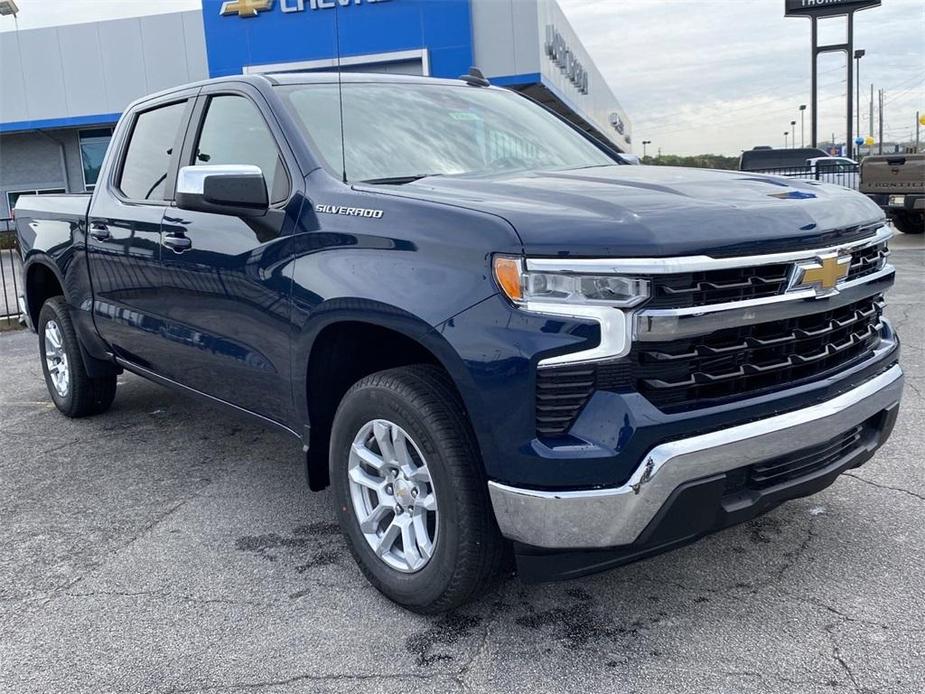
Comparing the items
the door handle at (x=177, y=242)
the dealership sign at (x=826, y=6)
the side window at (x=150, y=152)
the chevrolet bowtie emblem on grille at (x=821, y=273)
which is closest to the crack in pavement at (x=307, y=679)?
the chevrolet bowtie emblem on grille at (x=821, y=273)

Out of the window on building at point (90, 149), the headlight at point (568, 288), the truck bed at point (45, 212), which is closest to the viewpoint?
the headlight at point (568, 288)

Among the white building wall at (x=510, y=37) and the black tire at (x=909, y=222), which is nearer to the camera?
the black tire at (x=909, y=222)

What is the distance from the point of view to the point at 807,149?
16672 mm

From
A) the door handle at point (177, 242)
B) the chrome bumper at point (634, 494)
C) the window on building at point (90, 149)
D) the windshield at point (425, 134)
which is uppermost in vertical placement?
the window on building at point (90, 149)

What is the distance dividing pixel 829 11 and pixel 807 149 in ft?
17.0

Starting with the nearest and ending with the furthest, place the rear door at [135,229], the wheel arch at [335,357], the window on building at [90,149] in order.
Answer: the wheel arch at [335,357], the rear door at [135,229], the window on building at [90,149]

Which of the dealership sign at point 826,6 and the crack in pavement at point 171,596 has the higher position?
the dealership sign at point 826,6

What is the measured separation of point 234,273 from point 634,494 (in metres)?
1.93

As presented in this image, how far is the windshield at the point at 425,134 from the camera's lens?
11.5ft

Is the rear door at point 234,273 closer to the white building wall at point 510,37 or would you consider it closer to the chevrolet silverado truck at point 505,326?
the chevrolet silverado truck at point 505,326

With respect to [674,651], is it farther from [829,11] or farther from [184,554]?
[829,11]

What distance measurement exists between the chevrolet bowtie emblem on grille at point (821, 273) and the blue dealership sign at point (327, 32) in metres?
19.9

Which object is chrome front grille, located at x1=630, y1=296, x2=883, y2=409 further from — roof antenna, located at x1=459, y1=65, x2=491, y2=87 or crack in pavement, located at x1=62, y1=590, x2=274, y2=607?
roof antenna, located at x1=459, y1=65, x2=491, y2=87

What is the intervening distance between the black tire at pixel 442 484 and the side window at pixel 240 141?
96cm
